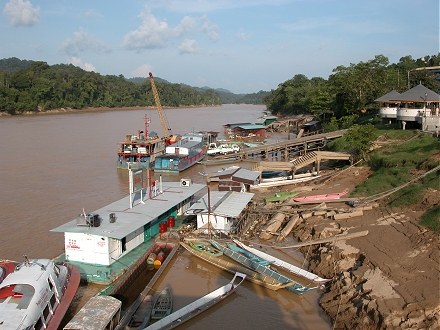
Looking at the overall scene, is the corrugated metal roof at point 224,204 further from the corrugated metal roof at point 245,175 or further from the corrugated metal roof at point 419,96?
the corrugated metal roof at point 419,96

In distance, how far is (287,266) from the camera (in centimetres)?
1811

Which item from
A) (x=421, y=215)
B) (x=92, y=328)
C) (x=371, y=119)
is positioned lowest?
(x=92, y=328)

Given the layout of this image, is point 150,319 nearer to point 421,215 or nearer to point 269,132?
point 421,215

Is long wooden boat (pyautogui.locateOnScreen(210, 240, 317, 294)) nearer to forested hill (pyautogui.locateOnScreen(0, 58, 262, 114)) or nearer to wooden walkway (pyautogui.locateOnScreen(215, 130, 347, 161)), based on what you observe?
wooden walkway (pyautogui.locateOnScreen(215, 130, 347, 161))

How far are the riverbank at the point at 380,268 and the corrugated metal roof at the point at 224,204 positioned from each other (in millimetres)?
3221

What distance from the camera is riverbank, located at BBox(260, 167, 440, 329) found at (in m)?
12.9

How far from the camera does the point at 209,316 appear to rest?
49.4ft

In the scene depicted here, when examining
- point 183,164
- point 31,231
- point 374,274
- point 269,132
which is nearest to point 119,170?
point 183,164

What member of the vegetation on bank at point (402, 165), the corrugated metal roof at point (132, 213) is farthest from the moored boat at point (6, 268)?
the vegetation on bank at point (402, 165)

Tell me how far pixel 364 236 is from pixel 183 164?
2468 cm

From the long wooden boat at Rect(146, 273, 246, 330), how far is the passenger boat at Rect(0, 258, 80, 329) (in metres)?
3.01

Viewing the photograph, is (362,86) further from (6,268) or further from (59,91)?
(59,91)

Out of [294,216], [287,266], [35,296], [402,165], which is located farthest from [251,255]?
[402,165]

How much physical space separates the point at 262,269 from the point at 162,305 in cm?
442
